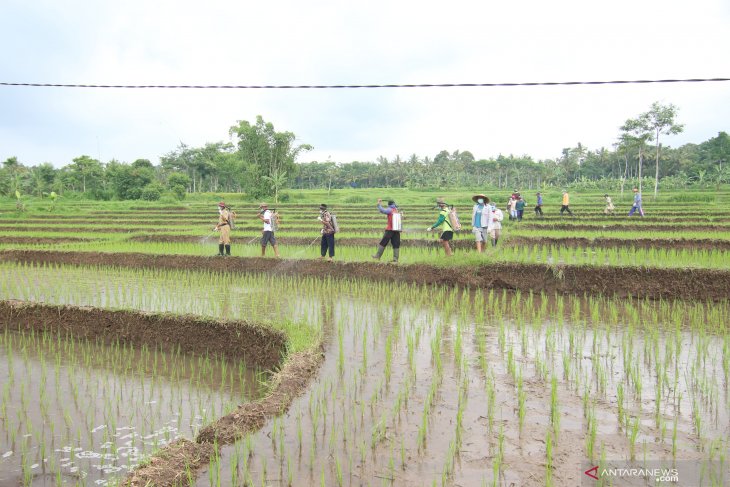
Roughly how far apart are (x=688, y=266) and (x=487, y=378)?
593cm

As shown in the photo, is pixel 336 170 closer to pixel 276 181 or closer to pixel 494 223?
pixel 276 181

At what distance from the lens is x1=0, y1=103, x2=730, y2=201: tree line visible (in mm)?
45219

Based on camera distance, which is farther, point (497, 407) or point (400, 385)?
point (400, 385)

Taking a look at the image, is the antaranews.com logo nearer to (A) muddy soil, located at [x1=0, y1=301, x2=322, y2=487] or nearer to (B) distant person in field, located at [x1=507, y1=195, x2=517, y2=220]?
(A) muddy soil, located at [x1=0, y1=301, x2=322, y2=487]

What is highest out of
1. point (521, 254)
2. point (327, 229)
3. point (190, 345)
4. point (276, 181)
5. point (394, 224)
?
→ point (276, 181)

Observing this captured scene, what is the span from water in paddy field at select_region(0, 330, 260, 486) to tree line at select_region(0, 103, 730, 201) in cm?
3147

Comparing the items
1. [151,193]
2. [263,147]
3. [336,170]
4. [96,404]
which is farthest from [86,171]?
Answer: [96,404]

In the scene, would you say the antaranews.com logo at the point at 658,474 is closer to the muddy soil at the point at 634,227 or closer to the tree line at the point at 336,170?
the muddy soil at the point at 634,227

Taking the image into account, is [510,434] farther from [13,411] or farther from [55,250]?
[55,250]

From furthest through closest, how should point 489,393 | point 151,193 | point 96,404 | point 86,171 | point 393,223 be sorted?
1. point 86,171
2. point 151,193
3. point 393,223
4. point 96,404
5. point 489,393

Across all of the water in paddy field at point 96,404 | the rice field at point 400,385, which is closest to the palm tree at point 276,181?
the rice field at point 400,385

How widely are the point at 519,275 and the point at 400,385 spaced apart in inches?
215

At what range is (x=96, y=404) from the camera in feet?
15.4

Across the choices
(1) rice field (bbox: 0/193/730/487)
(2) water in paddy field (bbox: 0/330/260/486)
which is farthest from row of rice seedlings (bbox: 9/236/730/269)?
(2) water in paddy field (bbox: 0/330/260/486)
